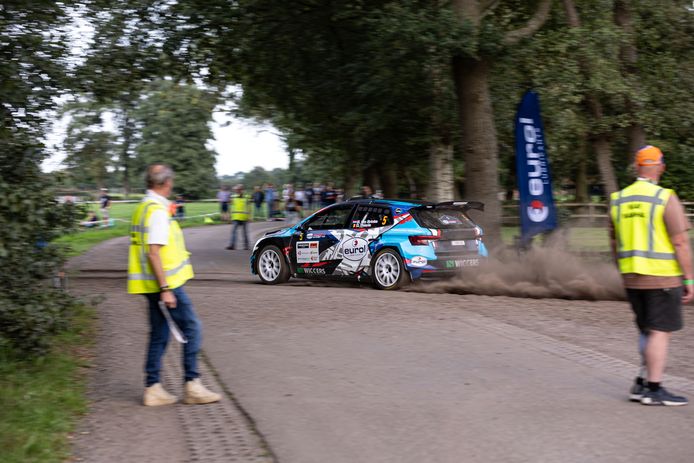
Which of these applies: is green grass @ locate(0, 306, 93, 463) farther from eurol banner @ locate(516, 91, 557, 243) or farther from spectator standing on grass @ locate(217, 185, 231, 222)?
spectator standing on grass @ locate(217, 185, 231, 222)

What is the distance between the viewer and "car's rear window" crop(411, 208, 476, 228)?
14750 mm

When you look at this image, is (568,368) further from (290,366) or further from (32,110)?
(32,110)

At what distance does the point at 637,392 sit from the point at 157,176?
399cm

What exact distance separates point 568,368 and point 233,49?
15812mm

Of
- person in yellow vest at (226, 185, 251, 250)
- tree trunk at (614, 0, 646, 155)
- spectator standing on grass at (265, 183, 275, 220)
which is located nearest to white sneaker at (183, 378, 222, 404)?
person in yellow vest at (226, 185, 251, 250)

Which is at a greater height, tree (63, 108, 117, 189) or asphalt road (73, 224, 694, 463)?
tree (63, 108, 117, 189)

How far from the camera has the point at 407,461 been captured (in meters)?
5.39

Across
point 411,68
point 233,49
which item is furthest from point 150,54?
point 411,68

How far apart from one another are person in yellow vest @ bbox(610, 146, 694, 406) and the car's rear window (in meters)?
8.00

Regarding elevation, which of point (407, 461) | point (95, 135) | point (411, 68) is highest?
point (411, 68)

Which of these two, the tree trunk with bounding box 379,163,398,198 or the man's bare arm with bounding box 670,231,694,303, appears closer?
the man's bare arm with bounding box 670,231,694,303

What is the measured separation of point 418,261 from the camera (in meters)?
14.6

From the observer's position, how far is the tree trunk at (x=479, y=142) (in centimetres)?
1778

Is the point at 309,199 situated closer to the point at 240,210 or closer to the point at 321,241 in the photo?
the point at 240,210
